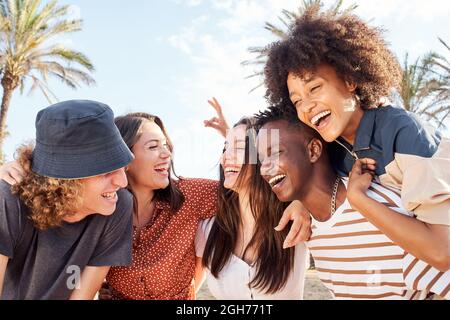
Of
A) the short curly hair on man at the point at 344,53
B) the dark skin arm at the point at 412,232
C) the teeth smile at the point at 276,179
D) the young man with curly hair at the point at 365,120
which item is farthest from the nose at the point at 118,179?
the dark skin arm at the point at 412,232

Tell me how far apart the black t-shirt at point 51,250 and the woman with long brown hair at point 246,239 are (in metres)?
0.77

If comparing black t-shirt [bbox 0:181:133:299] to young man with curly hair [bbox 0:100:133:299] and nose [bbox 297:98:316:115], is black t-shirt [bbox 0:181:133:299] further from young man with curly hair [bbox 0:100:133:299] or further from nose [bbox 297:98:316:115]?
nose [bbox 297:98:316:115]

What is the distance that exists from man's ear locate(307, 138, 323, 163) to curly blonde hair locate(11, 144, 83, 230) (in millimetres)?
1746

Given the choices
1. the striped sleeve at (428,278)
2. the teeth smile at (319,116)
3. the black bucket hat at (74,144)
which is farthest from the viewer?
the teeth smile at (319,116)

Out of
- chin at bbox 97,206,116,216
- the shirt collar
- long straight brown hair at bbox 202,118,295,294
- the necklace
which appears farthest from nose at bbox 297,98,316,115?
chin at bbox 97,206,116,216

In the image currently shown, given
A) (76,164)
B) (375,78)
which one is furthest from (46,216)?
(375,78)

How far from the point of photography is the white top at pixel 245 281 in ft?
12.7

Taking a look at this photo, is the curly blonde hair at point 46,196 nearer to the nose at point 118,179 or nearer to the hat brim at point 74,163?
the hat brim at point 74,163

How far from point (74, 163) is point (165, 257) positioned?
3.87 feet

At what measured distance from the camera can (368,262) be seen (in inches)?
125

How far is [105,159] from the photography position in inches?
133

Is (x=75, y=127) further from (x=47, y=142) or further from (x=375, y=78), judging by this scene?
(x=375, y=78)

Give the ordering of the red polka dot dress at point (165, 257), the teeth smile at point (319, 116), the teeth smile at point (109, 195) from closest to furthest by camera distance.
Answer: the teeth smile at point (319, 116)
the teeth smile at point (109, 195)
the red polka dot dress at point (165, 257)
